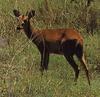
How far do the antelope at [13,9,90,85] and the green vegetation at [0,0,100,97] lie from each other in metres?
0.17

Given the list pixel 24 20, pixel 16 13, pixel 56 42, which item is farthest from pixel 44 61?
pixel 16 13

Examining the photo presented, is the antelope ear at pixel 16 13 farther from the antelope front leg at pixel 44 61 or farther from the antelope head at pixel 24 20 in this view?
the antelope front leg at pixel 44 61

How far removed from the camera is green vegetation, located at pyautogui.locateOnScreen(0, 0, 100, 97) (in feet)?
20.8

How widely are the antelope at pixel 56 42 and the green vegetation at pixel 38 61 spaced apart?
6.6 inches

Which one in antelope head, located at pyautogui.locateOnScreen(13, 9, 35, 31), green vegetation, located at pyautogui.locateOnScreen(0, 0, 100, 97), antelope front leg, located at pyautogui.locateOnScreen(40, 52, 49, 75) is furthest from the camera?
antelope head, located at pyautogui.locateOnScreen(13, 9, 35, 31)

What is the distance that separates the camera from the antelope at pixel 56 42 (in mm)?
8498

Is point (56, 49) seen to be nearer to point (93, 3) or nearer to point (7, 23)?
point (7, 23)

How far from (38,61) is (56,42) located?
555mm

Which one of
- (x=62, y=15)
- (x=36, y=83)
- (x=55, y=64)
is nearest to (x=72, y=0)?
(x=62, y=15)

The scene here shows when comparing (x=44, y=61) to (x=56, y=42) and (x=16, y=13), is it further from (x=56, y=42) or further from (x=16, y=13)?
(x=16, y=13)

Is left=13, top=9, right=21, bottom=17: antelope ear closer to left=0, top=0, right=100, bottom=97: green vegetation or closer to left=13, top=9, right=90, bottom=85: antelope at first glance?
left=13, top=9, right=90, bottom=85: antelope

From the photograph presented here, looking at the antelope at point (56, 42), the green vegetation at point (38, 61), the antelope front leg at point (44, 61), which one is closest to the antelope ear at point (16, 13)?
the antelope at point (56, 42)

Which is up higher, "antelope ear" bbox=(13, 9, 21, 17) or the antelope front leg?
"antelope ear" bbox=(13, 9, 21, 17)

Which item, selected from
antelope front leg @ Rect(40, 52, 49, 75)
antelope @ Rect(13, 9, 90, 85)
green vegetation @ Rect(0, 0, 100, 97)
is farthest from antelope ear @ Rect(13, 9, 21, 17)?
antelope front leg @ Rect(40, 52, 49, 75)
